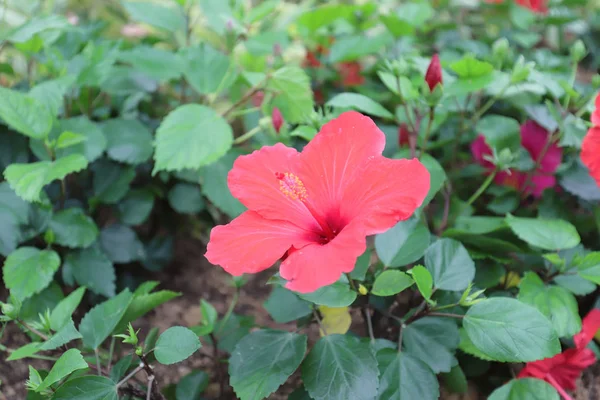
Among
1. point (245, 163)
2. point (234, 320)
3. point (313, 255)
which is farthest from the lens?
point (234, 320)

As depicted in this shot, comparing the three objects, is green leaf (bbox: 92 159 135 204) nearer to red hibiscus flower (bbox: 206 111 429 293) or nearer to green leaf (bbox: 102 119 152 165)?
green leaf (bbox: 102 119 152 165)

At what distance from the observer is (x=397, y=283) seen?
84 centimetres

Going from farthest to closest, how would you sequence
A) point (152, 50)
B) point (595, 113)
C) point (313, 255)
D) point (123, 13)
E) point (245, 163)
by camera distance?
1. point (123, 13)
2. point (152, 50)
3. point (595, 113)
4. point (245, 163)
5. point (313, 255)

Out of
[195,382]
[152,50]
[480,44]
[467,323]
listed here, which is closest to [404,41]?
[480,44]

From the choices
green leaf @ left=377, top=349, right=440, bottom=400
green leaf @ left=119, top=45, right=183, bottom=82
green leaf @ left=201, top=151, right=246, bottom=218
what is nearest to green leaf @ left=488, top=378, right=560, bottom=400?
green leaf @ left=377, top=349, right=440, bottom=400

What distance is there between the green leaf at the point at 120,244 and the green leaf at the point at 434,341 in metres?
0.71

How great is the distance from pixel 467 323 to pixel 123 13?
7.32ft

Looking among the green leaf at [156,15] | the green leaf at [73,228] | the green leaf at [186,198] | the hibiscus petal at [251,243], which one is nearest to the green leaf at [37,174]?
the green leaf at [73,228]

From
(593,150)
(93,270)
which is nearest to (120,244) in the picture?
(93,270)

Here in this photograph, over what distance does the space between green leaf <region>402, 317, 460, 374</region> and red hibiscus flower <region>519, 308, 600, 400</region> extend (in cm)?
15

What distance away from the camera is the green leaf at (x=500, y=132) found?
125 cm

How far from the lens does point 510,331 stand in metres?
0.80

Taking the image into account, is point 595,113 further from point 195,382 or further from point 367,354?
point 195,382

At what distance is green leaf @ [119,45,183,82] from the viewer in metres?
1.34
